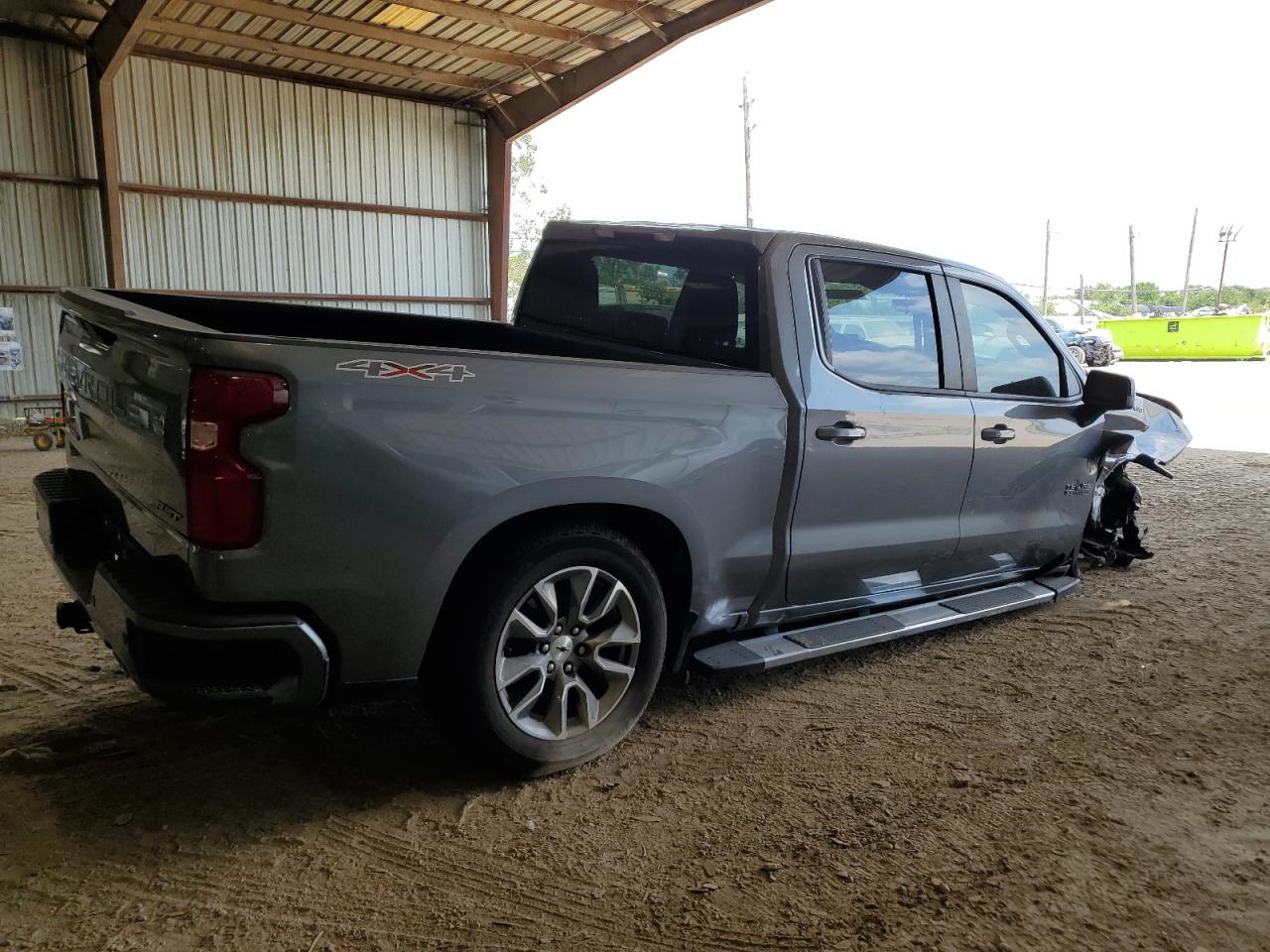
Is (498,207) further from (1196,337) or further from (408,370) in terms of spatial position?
(1196,337)

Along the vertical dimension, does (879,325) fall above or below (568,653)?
above

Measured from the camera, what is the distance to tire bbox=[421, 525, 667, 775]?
2660mm

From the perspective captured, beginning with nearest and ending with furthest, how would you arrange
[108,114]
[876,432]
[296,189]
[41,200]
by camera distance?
[876,432] → [108,114] → [41,200] → [296,189]

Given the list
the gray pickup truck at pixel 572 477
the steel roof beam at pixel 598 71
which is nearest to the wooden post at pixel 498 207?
the steel roof beam at pixel 598 71

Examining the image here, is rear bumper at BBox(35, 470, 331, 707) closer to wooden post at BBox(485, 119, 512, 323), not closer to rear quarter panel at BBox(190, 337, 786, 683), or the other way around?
rear quarter panel at BBox(190, 337, 786, 683)

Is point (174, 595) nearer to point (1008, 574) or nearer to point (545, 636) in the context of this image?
point (545, 636)

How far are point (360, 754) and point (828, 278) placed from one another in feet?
7.70

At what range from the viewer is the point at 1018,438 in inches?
164

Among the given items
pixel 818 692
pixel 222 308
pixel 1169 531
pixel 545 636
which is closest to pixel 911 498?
pixel 818 692

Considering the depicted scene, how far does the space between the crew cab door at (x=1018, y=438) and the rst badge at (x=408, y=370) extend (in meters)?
2.34

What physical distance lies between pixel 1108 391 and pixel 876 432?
1.63m

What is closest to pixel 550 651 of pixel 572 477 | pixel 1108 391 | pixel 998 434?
pixel 572 477

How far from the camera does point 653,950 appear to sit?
7.01 feet

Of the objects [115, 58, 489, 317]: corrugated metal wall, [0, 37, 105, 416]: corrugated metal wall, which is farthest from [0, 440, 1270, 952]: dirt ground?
[115, 58, 489, 317]: corrugated metal wall
